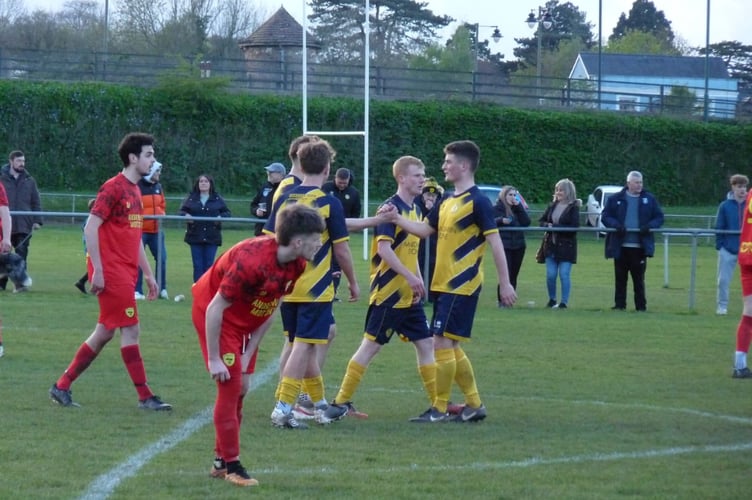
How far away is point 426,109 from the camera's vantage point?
47.4m

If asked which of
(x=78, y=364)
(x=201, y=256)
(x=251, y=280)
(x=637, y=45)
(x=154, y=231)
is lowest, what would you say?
(x=201, y=256)

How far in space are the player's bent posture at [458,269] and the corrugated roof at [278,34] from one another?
49711 mm

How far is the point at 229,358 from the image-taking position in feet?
19.7

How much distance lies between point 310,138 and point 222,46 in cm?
5677

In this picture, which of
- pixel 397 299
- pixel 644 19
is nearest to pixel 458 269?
pixel 397 299

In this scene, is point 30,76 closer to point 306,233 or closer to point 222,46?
point 222,46

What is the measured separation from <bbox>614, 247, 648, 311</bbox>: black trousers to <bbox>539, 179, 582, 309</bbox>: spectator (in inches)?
27.3

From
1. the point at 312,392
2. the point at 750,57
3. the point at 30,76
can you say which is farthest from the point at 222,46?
the point at 312,392

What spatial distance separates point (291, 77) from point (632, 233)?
1287 inches

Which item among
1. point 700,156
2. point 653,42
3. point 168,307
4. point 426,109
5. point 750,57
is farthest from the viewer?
point 653,42

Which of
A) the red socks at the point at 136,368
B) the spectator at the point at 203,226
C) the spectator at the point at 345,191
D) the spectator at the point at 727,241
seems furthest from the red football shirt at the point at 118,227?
the spectator at the point at 727,241

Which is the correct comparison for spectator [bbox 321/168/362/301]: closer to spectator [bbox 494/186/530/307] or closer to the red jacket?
spectator [bbox 494/186/530/307]

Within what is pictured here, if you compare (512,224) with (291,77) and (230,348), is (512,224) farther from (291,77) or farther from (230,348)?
(291,77)

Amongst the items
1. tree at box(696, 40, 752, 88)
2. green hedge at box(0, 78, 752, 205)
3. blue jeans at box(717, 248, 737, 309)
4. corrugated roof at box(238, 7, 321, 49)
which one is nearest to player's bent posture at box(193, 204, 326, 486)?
blue jeans at box(717, 248, 737, 309)
